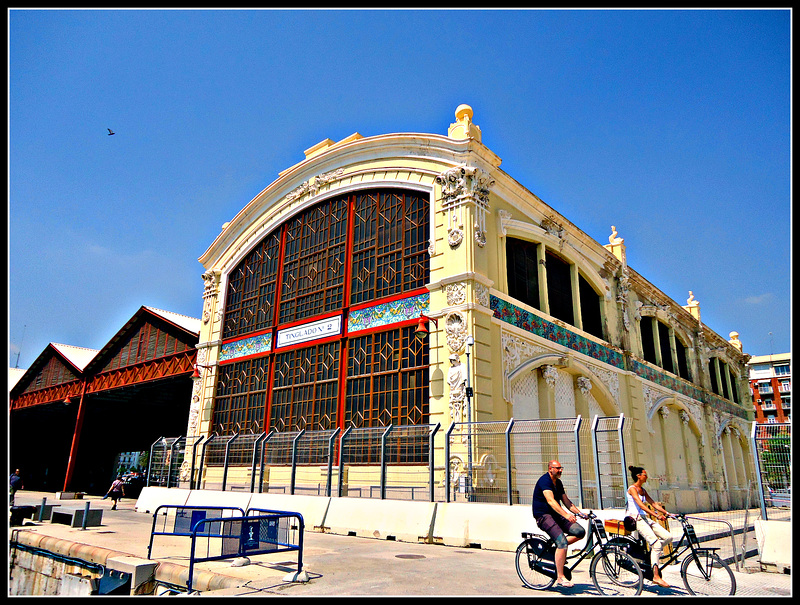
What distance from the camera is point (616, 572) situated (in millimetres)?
8477

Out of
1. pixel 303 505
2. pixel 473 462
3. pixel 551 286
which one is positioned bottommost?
pixel 303 505

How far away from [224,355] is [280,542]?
18.5 meters

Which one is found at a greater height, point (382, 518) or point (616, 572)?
point (382, 518)

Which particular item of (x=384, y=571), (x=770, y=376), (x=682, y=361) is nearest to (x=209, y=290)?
(x=384, y=571)

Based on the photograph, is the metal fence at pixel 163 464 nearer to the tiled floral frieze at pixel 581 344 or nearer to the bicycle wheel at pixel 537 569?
the tiled floral frieze at pixel 581 344

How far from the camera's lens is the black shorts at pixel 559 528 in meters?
8.22

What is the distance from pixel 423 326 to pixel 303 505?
641 centimetres

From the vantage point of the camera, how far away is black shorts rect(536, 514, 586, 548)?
822cm

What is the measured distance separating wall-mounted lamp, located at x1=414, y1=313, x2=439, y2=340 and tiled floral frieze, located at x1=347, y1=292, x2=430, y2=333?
479 millimetres

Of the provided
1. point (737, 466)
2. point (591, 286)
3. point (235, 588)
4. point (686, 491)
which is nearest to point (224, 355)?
point (591, 286)

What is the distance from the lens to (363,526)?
15039mm

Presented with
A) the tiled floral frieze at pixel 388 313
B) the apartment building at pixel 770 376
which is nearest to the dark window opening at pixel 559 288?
the tiled floral frieze at pixel 388 313

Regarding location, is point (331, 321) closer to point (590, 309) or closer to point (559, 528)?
point (590, 309)

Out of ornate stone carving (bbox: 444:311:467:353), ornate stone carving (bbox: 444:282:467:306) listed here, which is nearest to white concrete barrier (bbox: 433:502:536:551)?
ornate stone carving (bbox: 444:311:467:353)
